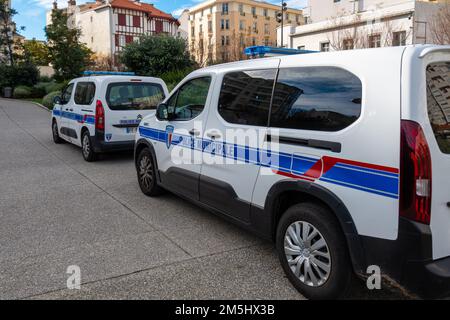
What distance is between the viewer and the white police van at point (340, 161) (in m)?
2.50

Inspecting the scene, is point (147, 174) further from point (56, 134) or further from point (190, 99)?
point (56, 134)

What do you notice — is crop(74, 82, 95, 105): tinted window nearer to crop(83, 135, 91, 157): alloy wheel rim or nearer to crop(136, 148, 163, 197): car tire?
crop(83, 135, 91, 157): alloy wheel rim

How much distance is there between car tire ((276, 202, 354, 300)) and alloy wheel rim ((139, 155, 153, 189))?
2.92 m

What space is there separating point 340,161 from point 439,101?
2.35ft

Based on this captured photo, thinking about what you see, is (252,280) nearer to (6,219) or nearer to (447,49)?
(447,49)

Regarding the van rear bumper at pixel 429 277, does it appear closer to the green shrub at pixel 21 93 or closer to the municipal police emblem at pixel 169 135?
the municipal police emblem at pixel 169 135

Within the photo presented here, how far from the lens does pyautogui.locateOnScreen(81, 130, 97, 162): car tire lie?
8483mm

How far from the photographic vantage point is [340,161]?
112 inches

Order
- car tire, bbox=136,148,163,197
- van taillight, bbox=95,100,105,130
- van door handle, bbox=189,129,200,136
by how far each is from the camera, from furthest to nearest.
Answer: van taillight, bbox=95,100,105,130 < car tire, bbox=136,148,163,197 < van door handle, bbox=189,129,200,136

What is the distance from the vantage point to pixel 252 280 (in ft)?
11.5

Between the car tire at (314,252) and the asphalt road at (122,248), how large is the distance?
0.22 metres

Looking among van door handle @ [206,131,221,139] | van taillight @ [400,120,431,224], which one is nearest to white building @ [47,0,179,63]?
van door handle @ [206,131,221,139]

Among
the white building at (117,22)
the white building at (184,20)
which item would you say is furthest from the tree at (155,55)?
the white building at (184,20)

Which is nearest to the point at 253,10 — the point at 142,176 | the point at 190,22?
the point at 190,22
